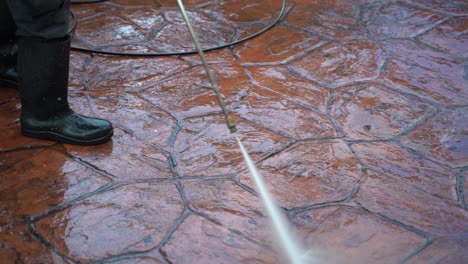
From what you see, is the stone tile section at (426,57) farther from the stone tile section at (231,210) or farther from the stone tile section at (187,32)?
the stone tile section at (231,210)

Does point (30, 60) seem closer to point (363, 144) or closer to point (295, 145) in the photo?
point (295, 145)

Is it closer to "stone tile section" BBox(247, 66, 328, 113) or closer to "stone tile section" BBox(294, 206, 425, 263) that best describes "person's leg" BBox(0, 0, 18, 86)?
"stone tile section" BBox(247, 66, 328, 113)

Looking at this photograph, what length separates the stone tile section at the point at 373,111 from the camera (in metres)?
3.76

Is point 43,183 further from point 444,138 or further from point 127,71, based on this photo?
point 444,138

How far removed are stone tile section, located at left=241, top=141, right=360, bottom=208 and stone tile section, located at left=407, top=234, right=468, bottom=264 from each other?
52cm

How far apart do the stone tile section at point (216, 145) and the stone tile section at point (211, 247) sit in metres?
0.49

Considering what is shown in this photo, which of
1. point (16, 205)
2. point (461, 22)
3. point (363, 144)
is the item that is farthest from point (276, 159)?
point (461, 22)

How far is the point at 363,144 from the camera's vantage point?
3594mm

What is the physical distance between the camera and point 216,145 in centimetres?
351

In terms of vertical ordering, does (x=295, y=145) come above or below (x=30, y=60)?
below

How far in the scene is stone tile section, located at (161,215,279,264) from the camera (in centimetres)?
263

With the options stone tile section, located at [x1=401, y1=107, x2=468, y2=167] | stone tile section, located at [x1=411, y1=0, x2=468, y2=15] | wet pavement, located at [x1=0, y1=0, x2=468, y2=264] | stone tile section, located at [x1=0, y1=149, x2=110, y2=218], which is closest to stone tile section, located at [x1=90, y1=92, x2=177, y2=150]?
wet pavement, located at [x1=0, y1=0, x2=468, y2=264]

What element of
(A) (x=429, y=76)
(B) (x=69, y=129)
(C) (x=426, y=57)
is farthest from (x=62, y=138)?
(C) (x=426, y=57)

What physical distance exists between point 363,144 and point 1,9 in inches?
95.0
